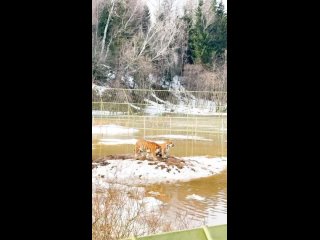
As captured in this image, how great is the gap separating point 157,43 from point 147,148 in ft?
1.48

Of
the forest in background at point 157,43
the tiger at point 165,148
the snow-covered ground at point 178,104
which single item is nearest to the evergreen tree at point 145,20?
the forest in background at point 157,43

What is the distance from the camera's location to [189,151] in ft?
5.80

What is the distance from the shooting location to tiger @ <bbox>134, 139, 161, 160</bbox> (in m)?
1.72

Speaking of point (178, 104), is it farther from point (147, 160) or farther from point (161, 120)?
point (147, 160)

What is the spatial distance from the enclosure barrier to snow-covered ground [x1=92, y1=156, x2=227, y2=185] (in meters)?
0.22

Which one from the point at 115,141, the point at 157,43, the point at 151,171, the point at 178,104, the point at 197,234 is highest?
the point at 157,43

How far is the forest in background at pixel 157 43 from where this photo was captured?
1713 mm

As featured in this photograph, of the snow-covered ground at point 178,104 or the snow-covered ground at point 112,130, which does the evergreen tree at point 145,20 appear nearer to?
the snow-covered ground at point 178,104

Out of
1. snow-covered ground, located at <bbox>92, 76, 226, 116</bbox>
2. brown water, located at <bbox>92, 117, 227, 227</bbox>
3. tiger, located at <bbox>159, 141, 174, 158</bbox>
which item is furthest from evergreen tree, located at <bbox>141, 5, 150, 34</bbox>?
tiger, located at <bbox>159, 141, 174, 158</bbox>

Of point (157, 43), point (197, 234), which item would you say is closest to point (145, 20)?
point (157, 43)

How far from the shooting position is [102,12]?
171 centimetres
